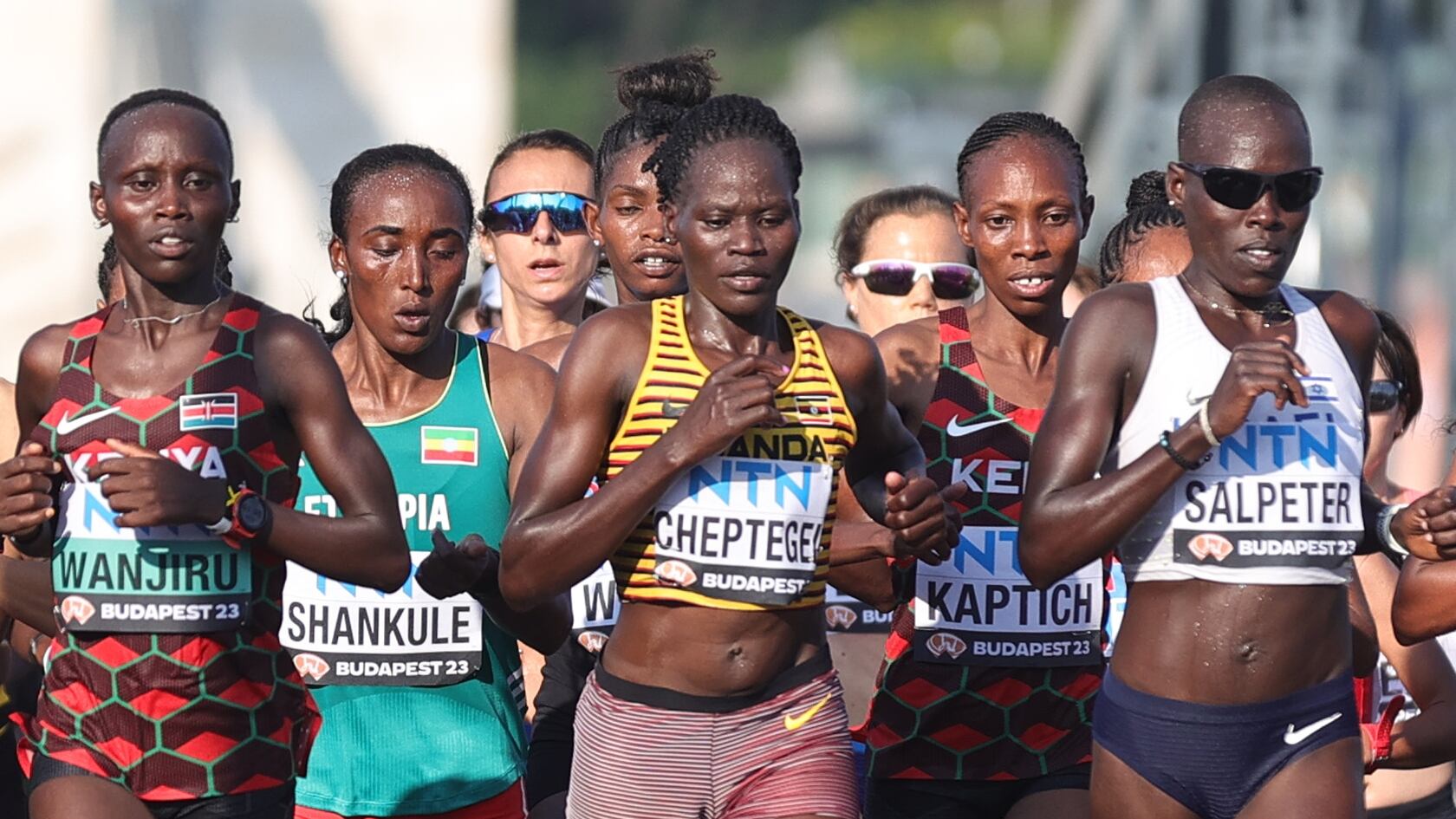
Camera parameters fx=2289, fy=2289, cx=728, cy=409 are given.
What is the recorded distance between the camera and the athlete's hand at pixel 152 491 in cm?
480

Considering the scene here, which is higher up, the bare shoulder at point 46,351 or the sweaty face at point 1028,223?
the sweaty face at point 1028,223

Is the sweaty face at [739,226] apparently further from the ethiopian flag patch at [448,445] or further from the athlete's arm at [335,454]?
the ethiopian flag patch at [448,445]

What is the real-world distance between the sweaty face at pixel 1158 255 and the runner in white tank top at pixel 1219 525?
6.66 feet

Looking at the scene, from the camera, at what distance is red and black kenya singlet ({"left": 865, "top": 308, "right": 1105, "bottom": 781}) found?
6.13 metres

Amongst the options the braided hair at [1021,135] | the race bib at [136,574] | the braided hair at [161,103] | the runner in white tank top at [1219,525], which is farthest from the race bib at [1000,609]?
the braided hair at [161,103]

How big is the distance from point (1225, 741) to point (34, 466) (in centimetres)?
266

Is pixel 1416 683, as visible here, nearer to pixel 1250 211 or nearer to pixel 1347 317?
pixel 1347 317

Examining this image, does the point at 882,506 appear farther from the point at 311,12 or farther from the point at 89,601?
the point at 311,12

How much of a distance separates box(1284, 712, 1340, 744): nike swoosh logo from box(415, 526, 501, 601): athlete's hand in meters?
1.90

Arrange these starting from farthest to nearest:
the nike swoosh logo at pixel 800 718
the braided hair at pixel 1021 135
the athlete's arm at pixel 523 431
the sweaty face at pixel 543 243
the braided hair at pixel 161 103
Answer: the sweaty face at pixel 543 243, the braided hair at pixel 1021 135, the athlete's arm at pixel 523 431, the braided hair at pixel 161 103, the nike swoosh logo at pixel 800 718

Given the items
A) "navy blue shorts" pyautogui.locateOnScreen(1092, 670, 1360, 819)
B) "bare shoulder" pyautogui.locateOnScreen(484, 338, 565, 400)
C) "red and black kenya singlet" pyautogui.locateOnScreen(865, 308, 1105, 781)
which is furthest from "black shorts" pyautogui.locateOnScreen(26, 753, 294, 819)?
"navy blue shorts" pyautogui.locateOnScreen(1092, 670, 1360, 819)

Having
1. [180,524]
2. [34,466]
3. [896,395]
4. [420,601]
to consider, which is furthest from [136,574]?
[896,395]

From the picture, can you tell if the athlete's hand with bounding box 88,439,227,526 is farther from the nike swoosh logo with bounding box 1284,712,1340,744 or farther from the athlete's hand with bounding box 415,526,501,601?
the nike swoosh logo with bounding box 1284,712,1340,744

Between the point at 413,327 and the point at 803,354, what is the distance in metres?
1.29
